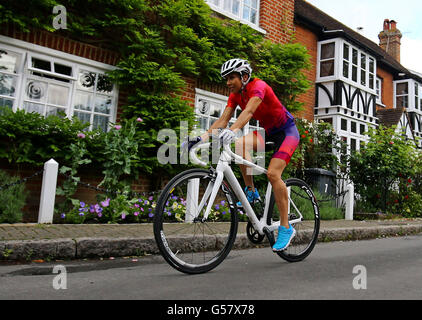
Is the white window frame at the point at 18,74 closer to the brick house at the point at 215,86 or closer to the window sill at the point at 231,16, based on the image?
the brick house at the point at 215,86

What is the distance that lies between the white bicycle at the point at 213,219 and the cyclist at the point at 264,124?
14 cm

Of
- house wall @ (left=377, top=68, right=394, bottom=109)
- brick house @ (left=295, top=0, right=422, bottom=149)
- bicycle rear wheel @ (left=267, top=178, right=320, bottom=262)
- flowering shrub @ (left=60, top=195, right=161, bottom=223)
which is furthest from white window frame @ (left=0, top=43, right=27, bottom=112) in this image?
house wall @ (left=377, top=68, right=394, bottom=109)

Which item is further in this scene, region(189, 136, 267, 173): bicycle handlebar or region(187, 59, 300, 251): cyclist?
region(187, 59, 300, 251): cyclist

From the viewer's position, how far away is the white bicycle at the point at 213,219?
3.18 metres

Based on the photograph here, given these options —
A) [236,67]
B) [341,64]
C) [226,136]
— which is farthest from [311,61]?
[226,136]

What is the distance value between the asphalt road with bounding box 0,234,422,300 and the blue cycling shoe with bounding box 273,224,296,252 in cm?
21

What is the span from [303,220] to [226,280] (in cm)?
170

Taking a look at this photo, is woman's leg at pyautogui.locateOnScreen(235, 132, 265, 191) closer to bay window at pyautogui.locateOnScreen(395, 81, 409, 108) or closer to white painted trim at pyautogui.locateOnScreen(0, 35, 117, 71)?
white painted trim at pyautogui.locateOnScreen(0, 35, 117, 71)

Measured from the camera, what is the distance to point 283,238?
3.71 metres

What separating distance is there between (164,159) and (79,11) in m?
2.95

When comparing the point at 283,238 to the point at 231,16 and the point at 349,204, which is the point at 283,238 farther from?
the point at 231,16

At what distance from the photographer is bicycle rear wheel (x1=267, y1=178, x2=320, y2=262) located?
13.7 feet

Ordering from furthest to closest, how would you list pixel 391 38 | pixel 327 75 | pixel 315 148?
1. pixel 391 38
2. pixel 327 75
3. pixel 315 148

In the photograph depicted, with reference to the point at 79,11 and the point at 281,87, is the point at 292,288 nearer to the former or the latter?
the point at 79,11
